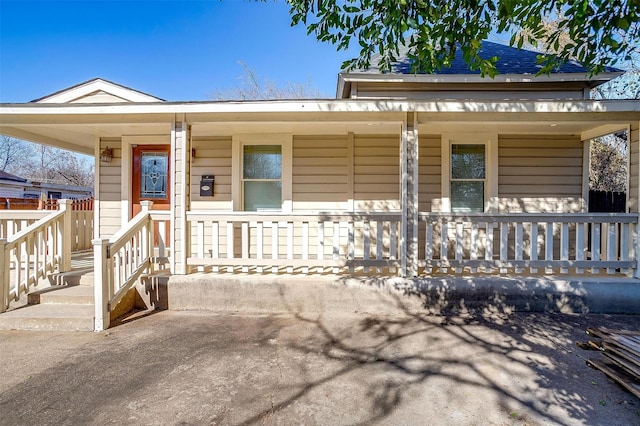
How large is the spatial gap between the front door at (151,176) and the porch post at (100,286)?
7.94ft

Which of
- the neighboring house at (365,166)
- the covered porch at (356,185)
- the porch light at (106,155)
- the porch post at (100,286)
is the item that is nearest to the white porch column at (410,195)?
the covered porch at (356,185)

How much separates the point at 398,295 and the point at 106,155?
5628mm

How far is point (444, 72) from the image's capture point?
6.23 metres

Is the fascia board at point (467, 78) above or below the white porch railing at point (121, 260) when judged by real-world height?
above

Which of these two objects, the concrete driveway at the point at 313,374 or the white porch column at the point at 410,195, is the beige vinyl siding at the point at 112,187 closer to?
the concrete driveway at the point at 313,374

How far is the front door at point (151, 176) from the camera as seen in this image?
6.18 metres

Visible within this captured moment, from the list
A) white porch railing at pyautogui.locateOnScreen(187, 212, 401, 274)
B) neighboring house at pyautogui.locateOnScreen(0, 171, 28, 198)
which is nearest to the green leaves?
white porch railing at pyautogui.locateOnScreen(187, 212, 401, 274)

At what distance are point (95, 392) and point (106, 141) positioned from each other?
500 centimetres

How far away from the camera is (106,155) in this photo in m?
6.11

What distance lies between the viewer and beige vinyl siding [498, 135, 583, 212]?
582 cm

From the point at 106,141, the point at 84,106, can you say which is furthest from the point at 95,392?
the point at 106,141

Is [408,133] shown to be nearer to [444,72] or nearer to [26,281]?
[444,72]

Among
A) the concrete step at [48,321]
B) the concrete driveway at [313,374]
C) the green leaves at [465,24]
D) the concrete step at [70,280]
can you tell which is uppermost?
the green leaves at [465,24]

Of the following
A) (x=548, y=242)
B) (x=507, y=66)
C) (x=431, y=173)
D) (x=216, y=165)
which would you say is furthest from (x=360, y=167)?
Answer: (x=507, y=66)
